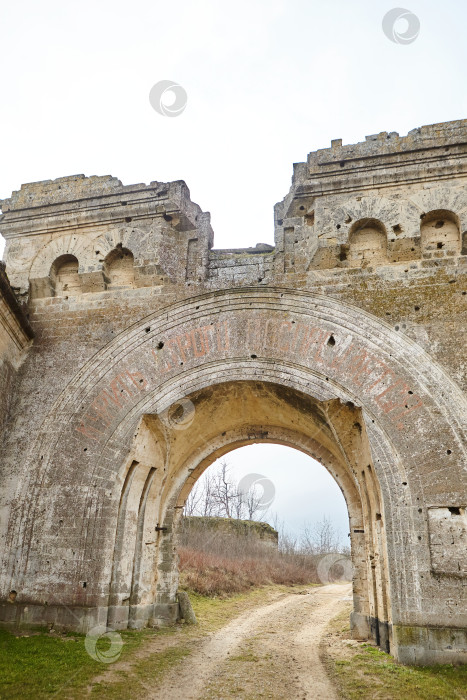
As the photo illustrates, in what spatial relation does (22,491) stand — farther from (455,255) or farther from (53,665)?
(455,255)

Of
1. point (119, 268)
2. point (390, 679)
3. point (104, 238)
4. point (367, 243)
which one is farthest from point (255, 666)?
point (104, 238)

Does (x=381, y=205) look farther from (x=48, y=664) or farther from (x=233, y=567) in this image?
(x=233, y=567)

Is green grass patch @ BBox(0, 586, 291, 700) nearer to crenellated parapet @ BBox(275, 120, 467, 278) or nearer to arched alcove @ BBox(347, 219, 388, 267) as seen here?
crenellated parapet @ BBox(275, 120, 467, 278)

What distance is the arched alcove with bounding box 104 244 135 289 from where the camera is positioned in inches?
331

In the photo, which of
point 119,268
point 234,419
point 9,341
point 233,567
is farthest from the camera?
point 233,567

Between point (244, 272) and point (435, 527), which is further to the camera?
point (244, 272)

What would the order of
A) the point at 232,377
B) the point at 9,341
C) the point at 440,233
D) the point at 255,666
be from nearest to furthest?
1. the point at 255,666
2. the point at 232,377
3. the point at 440,233
4. the point at 9,341

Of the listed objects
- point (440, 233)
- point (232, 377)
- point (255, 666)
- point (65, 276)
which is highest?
point (440, 233)

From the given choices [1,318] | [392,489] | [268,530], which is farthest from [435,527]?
[268,530]

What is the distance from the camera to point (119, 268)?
8.59m

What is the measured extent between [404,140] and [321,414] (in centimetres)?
415

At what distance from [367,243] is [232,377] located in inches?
107

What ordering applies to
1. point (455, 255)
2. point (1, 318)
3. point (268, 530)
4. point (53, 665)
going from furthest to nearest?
point (268, 530) < point (1, 318) < point (455, 255) < point (53, 665)

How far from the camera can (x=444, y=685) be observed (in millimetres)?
4980
